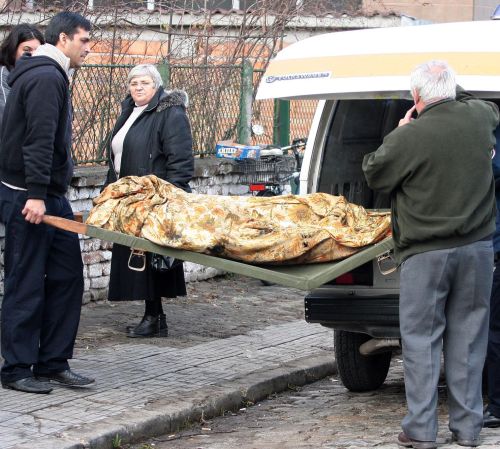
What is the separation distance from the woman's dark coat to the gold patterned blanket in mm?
1554

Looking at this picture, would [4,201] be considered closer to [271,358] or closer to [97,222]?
[97,222]

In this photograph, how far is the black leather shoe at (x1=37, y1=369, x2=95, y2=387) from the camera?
7.32m

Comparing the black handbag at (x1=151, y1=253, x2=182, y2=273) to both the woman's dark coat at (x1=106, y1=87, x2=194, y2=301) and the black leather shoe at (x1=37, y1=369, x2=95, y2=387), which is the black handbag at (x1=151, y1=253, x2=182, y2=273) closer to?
the woman's dark coat at (x1=106, y1=87, x2=194, y2=301)

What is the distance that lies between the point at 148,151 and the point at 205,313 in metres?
1.93

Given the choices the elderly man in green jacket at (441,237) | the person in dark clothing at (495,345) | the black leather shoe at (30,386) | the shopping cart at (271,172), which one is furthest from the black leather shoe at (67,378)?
the shopping cart at (271,172)

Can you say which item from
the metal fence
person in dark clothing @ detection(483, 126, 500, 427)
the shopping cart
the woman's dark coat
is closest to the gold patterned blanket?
person in dark clothing @ detection(483, 126, 500, 427)

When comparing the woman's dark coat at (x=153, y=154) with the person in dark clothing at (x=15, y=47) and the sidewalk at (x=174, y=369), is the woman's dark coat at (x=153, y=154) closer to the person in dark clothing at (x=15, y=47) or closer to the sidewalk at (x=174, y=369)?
the sidewalk at (x=174, y=369)

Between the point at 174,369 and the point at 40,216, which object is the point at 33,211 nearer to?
the point at 40,216

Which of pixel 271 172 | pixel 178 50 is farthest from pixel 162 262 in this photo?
pixel 178 50

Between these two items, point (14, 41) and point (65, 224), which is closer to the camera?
point (65, 224)

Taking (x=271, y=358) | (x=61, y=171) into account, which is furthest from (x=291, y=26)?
(x=61, y=171)

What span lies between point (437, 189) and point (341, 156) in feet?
6.35

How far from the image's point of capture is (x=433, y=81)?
240 inches

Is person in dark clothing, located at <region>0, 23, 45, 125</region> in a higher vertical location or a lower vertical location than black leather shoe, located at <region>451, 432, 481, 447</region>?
higher
